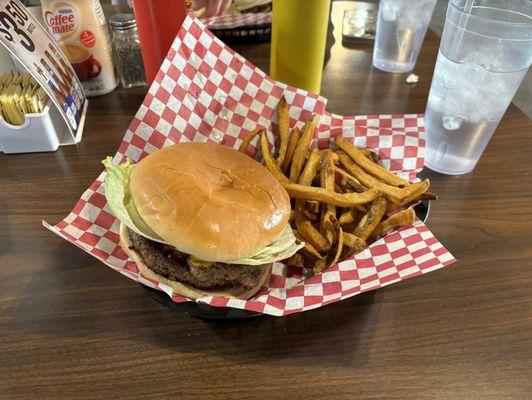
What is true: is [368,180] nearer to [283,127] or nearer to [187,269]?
[283,127]

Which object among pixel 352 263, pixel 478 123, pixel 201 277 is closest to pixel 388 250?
pixel 352 263

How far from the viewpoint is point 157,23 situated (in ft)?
6.06

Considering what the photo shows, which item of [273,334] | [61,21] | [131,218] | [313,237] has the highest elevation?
[61,21]

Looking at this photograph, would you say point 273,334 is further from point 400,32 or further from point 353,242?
point 400,32

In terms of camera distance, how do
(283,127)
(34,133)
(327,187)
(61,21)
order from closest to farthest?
(327,187) < (283,127) < (34,133) < (61,21)

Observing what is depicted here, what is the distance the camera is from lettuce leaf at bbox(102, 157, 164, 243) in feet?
3.67

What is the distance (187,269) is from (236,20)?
6.25 feet

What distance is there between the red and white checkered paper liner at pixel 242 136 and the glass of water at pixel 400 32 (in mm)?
839

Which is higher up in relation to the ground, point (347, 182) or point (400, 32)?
point (400, 32)

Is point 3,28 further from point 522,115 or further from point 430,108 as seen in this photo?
point 522,115

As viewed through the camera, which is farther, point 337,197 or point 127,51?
point 127,51

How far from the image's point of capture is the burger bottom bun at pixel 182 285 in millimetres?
1107

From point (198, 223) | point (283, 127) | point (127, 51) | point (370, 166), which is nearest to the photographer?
point (198, 223)

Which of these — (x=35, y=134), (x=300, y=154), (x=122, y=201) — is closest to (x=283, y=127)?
(x=300, y=154)
